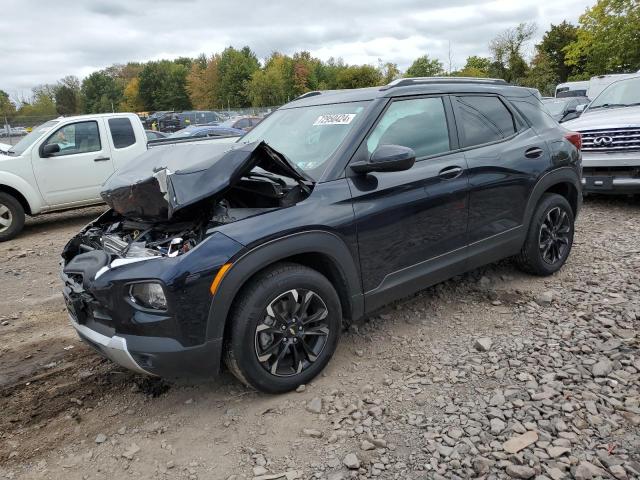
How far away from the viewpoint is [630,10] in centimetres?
3556

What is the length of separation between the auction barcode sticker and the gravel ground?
158 cm

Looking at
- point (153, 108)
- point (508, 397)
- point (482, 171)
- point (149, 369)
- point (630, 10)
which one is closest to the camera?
point (149, 369)

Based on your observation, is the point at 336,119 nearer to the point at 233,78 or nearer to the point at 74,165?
the point at 74,165

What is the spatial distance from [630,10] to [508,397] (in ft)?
138

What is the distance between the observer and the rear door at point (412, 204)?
3359 millimetres

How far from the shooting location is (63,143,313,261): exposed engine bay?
9.45 feet

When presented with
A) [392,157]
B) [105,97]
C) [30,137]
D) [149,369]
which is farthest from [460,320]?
[105,97]

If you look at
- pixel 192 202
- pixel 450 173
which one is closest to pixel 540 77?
pixel 450 173

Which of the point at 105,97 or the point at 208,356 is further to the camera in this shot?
the point at 105,97

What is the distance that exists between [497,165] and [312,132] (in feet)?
5.02

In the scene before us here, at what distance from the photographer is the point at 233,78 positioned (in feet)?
242

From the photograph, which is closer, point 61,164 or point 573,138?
point 573,138

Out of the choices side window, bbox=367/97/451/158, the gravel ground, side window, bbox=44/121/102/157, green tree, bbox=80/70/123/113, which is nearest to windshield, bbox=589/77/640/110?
the gravel ground

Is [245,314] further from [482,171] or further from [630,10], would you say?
[630,10]
